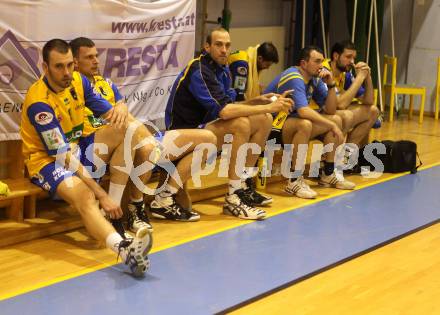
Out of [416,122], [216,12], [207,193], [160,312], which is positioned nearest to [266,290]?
[160,312]

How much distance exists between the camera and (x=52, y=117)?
3998mm

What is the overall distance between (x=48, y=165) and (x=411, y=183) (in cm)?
324

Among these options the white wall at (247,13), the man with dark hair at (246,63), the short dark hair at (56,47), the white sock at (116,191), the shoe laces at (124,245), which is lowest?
the shoe laces at (124,245)

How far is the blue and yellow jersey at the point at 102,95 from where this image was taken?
453 centimetres

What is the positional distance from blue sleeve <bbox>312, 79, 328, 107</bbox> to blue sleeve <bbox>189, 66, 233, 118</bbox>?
126 centimetres

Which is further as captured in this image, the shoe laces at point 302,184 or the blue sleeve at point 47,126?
the shoe laces at point 302,184

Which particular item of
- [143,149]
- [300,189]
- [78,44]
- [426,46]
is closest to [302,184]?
[300,189]

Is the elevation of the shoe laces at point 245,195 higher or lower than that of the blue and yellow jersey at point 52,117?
lower

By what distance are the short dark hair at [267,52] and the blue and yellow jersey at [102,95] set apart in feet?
4.17

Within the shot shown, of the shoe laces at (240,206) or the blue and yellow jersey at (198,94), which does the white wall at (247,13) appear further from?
the shoe laces at (240,206)

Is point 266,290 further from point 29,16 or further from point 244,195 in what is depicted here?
point 29,16

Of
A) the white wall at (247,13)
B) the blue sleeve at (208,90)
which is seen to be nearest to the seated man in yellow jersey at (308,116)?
the blue sleeve at (208,90)

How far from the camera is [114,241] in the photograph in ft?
12.5

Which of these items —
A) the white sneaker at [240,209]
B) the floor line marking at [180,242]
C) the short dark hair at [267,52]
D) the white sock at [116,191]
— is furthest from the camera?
the short dark hair at [267,52]
